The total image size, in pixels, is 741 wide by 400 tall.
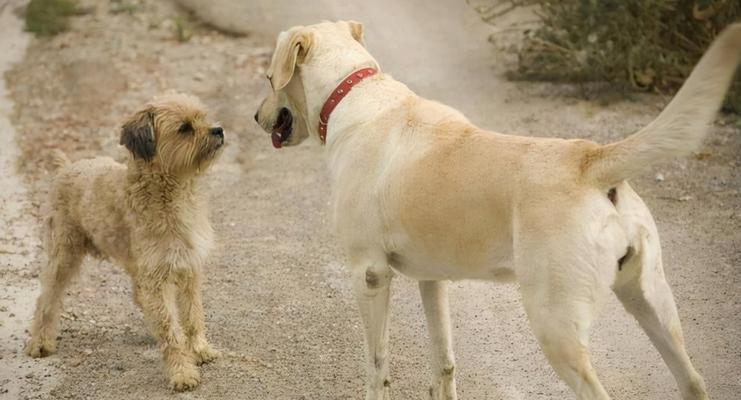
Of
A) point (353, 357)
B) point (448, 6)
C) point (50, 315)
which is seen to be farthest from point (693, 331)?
point (448, 6)

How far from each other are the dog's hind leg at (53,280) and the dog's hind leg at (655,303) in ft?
12.1

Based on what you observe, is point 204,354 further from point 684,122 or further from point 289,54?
point 684,122

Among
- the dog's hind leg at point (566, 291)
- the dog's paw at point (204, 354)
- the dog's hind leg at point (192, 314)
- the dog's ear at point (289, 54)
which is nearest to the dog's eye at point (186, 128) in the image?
the dog's hind leg at point (192, 314)

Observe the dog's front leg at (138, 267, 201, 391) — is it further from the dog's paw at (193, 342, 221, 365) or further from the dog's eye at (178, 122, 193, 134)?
the dog's eye at (178, 122, 193, 134)

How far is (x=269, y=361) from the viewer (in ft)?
21.3

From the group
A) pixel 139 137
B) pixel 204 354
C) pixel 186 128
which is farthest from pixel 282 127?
pixel 204 354

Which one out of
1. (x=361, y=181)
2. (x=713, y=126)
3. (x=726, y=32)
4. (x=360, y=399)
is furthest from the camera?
(x=713, y=126)

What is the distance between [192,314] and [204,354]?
261 millimetres

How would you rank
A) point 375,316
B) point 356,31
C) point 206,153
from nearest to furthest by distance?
point 375,316, point 356,31, point 206,153

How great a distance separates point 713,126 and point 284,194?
4.10 meters

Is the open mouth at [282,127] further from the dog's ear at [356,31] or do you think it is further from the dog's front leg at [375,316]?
the dog's front leg at [375,316]

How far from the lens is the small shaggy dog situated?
20.6 ft

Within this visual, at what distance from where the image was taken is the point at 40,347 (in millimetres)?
6773

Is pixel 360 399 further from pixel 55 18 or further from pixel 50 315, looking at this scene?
pixel 55 18
